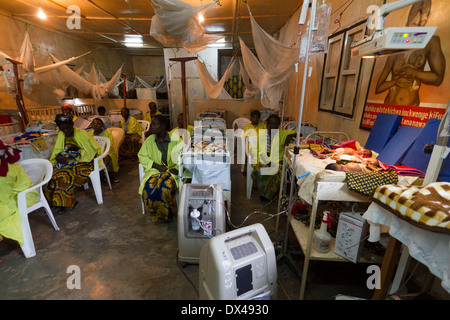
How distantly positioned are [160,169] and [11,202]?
1.41 meters

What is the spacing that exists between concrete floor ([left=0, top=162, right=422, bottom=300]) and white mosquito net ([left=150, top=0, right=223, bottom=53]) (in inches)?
103

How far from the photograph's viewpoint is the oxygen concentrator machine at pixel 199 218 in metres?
1.85

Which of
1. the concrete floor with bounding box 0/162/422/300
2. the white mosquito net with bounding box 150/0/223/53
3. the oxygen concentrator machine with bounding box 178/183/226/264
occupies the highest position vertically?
the white mosquito net with bounding box 150/0/223/53

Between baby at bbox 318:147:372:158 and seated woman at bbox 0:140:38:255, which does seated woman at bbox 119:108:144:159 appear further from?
baby at bbox 318:147:372:158

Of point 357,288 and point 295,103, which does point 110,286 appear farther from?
point 295,103

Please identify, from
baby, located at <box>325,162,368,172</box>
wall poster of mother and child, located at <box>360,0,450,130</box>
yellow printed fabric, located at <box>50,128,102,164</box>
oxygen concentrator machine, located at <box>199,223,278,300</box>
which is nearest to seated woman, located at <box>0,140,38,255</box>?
yellow printed fabric, located at <box>50,128,102,164</box>

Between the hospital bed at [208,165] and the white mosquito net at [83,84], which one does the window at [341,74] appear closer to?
the hospital bed at [208,165]

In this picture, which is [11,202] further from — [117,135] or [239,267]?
[117,135]

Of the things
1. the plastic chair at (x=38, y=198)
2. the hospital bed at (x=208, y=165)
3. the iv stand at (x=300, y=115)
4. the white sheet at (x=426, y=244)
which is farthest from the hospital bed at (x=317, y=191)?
the plastic chair at (x=38, y=198)

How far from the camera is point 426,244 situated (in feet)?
3.16

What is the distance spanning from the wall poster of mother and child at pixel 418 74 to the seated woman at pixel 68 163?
362 centimetres

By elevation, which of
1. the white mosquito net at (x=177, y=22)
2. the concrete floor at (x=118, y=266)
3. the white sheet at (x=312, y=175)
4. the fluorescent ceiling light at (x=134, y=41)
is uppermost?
the fluorescent ceiling light at (x=134, y=41)

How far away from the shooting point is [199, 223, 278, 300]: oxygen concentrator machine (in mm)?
1119
